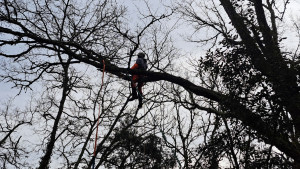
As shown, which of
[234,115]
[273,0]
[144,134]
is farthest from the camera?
[144,134]

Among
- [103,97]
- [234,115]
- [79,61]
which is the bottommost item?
[234,115]

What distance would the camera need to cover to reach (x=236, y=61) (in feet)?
16.9

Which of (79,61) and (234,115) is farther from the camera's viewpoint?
(79,61)

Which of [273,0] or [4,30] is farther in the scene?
[273,0]

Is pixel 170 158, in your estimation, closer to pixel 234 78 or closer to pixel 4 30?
pixel 234 78

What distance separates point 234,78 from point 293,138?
151cm

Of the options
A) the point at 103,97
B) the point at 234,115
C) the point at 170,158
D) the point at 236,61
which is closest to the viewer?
the point at 234,115

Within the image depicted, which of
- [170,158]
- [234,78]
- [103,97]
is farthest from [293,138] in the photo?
[170,158]

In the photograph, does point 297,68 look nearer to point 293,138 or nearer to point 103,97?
point 293,138

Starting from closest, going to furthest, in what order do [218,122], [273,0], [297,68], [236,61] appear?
[297,68] < [236,61] < [218,122] < [273,0]

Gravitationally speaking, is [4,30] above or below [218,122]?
above

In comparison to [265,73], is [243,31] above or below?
above

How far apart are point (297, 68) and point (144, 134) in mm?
10535

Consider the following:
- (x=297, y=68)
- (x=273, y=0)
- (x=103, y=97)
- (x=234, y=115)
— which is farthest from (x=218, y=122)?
(x=103, y=97)
